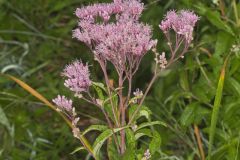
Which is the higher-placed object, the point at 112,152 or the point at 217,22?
the point at 217,22

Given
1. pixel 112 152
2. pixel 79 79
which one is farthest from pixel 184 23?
pixel 112 152

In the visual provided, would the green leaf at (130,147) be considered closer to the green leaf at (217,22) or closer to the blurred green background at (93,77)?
the blurred green background at (93,77)

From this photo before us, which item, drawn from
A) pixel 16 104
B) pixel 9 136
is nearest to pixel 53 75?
pixel 16 104

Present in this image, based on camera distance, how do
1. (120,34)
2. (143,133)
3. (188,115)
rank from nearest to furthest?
(120,34), (143,133), (188,115)

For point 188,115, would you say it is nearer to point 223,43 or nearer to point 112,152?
point 223,43

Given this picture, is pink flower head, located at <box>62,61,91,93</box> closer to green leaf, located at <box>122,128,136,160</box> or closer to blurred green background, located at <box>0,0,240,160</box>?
green leaf, located at <box>122,128,136,160</box>

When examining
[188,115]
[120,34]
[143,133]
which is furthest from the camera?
[188,115]

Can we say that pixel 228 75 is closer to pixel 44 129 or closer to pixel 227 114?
pixel 227 114

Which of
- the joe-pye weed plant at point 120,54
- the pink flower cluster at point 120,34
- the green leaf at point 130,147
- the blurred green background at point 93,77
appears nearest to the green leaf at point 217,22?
the blurred green background at point 93,77
